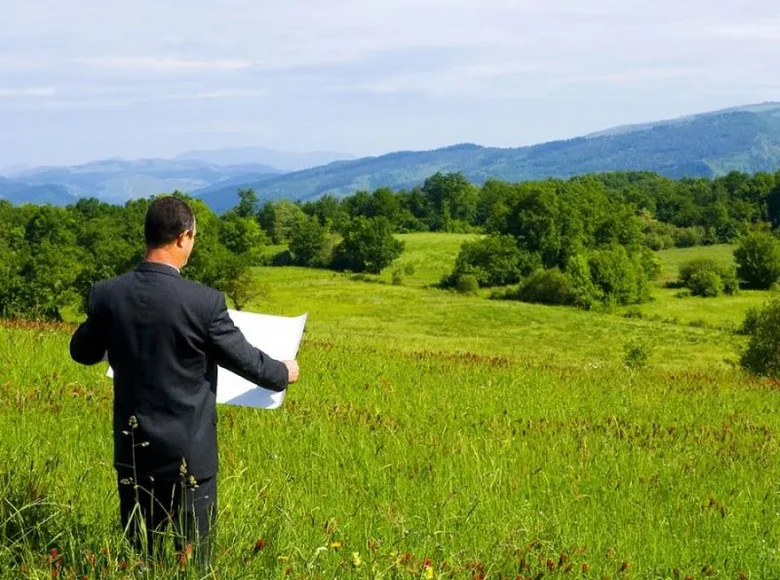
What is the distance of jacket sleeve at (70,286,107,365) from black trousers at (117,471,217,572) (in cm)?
57

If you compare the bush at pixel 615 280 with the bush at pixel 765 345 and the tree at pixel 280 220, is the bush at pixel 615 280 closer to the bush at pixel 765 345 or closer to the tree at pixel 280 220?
the tree at pixel 280 220

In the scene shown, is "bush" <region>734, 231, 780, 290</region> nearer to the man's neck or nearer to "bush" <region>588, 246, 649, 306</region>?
"bush" <region>588, 246, 649, 306</region>

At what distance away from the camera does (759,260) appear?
97.3 m

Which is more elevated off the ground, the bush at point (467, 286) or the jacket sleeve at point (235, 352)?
the jacket sleeve at point (235, 352)

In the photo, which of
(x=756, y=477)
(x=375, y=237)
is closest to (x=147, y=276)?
(x=756, y=477)

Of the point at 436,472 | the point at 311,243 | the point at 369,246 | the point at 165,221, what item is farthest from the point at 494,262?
the point at 165,221

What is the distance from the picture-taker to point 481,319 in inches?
2911

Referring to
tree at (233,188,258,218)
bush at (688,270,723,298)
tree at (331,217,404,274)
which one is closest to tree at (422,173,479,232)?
tree at (233,188,258,218)

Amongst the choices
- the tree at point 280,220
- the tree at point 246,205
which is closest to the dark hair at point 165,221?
the tree at point 280,220

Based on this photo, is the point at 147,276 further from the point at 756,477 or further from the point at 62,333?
the point at 62,333

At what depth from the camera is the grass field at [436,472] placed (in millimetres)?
4277

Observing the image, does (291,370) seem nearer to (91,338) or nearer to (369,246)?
(91,338)

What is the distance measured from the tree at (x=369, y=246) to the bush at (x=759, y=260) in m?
41.5

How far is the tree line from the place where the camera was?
2872 inches
